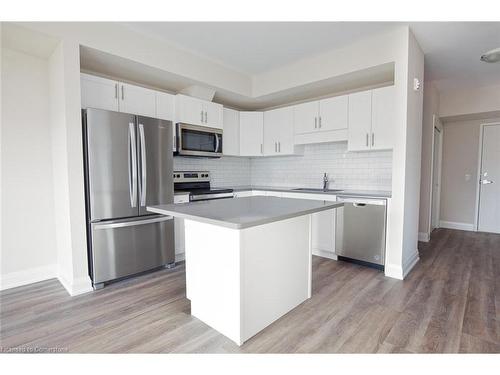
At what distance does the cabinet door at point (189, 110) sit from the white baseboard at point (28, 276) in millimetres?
2242

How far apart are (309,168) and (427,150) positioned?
1890 millimetres

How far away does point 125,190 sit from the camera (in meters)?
2.75

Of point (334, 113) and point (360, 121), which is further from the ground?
point (334, 113)

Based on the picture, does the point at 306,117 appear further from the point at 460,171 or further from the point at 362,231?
the point at 460,171

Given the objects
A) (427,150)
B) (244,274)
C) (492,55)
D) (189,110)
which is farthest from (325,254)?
(492,55)

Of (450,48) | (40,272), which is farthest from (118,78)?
(450,48)

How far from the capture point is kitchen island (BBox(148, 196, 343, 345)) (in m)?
1.74

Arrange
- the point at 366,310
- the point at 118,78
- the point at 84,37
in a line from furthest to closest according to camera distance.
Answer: the point at 118,78 → the point at 84,37 → the point at 366,310

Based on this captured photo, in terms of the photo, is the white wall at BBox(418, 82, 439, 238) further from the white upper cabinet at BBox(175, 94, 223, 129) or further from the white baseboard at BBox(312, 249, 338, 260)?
the white upper cabinet at BBox(175, 94, 223, 129)

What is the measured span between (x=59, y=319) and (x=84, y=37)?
2.44 metres

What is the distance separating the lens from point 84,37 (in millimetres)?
2490

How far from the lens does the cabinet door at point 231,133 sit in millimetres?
4285
